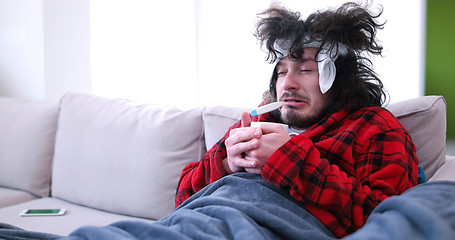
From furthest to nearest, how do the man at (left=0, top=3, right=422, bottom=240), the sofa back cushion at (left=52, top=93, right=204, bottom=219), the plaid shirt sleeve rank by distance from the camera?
the sofa back cushion at (left=52, top=93, right=204, bottom=219) → the plaid shirt sleeve → the man at (left=0, top=3, right=422, bottom=240)

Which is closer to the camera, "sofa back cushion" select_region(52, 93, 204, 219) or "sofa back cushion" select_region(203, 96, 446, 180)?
"sofa back cushion" select_region(203, 96, 446, 180)

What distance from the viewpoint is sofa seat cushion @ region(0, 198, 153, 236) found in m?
1.37

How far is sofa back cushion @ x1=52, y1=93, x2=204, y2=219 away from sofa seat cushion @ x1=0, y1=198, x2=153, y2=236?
4 cm

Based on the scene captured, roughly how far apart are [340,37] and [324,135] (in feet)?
1.00

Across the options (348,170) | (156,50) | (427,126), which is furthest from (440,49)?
(156,50)

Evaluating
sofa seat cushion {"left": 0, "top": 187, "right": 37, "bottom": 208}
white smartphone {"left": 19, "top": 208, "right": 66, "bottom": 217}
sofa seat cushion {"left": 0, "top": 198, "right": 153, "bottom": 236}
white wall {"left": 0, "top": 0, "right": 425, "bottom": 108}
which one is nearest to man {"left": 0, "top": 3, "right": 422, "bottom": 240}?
sofa seat cushion {"left": 0, "top": 198, "right": 153, "bottom": 236}

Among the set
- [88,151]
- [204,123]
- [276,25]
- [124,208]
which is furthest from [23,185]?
[276,25]

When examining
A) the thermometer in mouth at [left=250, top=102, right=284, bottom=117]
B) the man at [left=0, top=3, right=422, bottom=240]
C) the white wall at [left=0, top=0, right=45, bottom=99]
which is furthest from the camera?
the white wall at [left=0, top=0, right=45, bottom=99]

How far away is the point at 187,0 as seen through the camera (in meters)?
3.64

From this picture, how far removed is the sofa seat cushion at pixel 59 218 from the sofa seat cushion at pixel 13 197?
102 millimetres

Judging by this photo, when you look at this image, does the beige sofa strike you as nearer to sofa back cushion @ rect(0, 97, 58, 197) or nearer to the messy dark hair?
sofa back cushion @ rect(0, 97, 58, 197)

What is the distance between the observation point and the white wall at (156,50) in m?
2.53

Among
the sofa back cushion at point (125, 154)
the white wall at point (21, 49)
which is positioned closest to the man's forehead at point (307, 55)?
the sofa back cushion at point (125, 154)

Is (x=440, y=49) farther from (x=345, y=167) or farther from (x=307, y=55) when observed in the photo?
(x=345, y=167)
